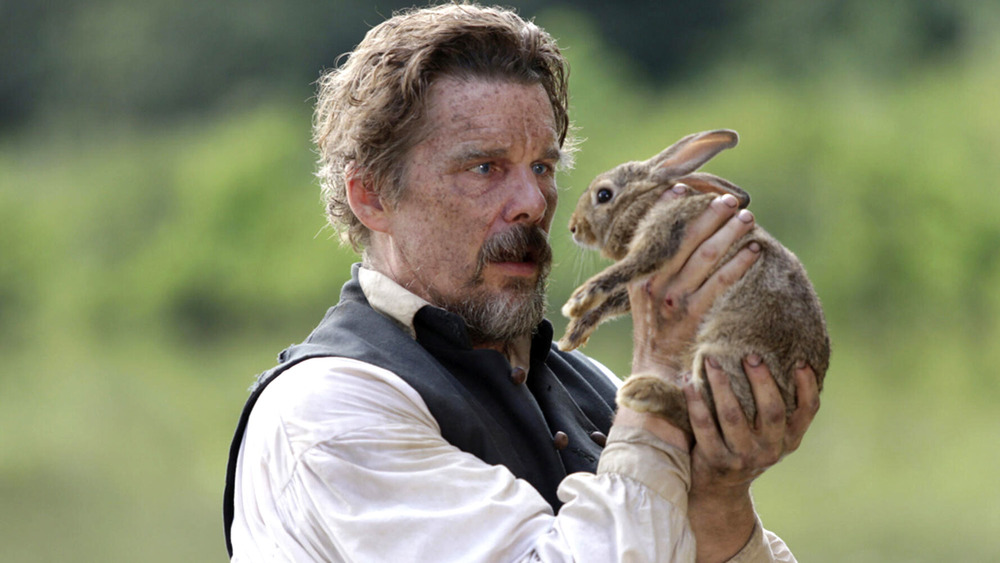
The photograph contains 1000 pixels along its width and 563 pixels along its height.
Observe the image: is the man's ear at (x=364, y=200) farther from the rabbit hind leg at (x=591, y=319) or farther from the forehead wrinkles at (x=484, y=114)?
the rabbit hind leg at (x=591, y=319)

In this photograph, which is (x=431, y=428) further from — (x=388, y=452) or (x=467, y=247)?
(x=467, y=247)

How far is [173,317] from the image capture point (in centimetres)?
741

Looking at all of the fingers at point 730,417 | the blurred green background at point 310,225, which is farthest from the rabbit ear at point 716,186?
the blurred green background at point 310,225

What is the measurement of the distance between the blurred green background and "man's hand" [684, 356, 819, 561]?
383cm

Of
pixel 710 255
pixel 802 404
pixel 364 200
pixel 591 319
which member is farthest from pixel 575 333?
pixel 364 200

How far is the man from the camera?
5.15 feet

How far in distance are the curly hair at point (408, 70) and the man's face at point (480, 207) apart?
31 mm

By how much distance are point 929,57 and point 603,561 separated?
Answer: 20.0 ft

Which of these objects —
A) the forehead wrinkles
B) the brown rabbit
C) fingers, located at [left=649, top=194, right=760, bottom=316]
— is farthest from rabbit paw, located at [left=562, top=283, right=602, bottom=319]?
the forehead wrinkles

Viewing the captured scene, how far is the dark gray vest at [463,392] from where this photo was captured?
1762 millimetres

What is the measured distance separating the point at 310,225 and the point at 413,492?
561cm

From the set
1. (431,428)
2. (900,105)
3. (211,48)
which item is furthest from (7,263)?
(431,428)

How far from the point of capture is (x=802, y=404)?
173cm

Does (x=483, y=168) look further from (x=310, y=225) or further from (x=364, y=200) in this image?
(x=310, y=225)
